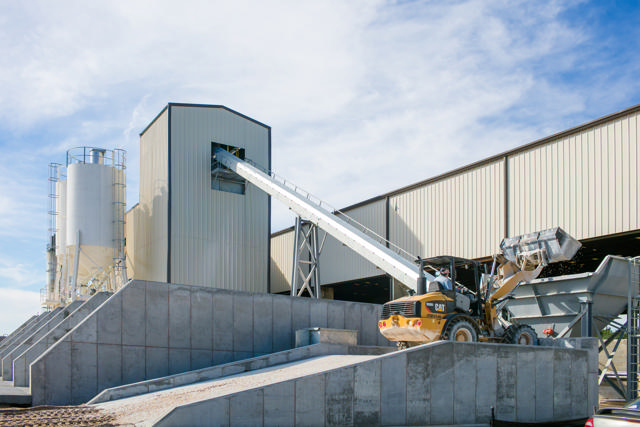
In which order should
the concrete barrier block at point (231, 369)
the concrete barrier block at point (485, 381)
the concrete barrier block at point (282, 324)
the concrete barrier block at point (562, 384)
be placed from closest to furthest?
the concrete barrier block at point (485, 381) < the concrete barrier block at point (562, 384) < the concrete barrier block at point (231, 369) < the concrete barrier block at point (282, 324)

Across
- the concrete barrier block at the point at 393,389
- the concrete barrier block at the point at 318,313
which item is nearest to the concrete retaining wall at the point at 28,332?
the concrete barrier block at the point at 318,313

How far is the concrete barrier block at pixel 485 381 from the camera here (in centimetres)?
1405

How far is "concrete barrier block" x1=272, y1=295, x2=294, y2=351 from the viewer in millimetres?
19625

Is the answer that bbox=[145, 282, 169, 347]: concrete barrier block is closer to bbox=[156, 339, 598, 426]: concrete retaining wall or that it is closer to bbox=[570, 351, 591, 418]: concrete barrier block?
bbox=[156, 339, 598, 426]: concrete retaining wall

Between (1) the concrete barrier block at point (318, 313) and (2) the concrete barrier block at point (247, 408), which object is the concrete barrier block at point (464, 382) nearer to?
(2) the concrete barrier block at point (247, 408)

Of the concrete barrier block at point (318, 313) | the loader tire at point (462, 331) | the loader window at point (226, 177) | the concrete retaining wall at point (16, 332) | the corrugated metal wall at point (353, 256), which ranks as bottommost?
the concrete retaining wall at point (16, 332)

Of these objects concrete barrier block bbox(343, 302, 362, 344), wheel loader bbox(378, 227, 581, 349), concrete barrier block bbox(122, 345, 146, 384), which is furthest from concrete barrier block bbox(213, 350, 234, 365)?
wheel loader bbox(378, 227, 581, 349)

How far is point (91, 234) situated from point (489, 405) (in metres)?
25.4

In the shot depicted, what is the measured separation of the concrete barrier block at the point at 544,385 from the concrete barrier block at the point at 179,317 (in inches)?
407

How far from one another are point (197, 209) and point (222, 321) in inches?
571

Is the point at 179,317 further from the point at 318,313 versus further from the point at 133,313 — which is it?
the point at 318,313

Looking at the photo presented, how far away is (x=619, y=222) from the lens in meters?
20.3

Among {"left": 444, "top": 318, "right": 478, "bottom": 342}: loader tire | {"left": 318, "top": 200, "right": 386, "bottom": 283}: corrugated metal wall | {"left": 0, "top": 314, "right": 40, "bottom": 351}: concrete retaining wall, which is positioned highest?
{"left": 318, "top": 200, "right": 386, "bottom": 283}: corrugated metal wall

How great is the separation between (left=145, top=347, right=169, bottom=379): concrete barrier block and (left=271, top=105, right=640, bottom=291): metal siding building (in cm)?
1473
